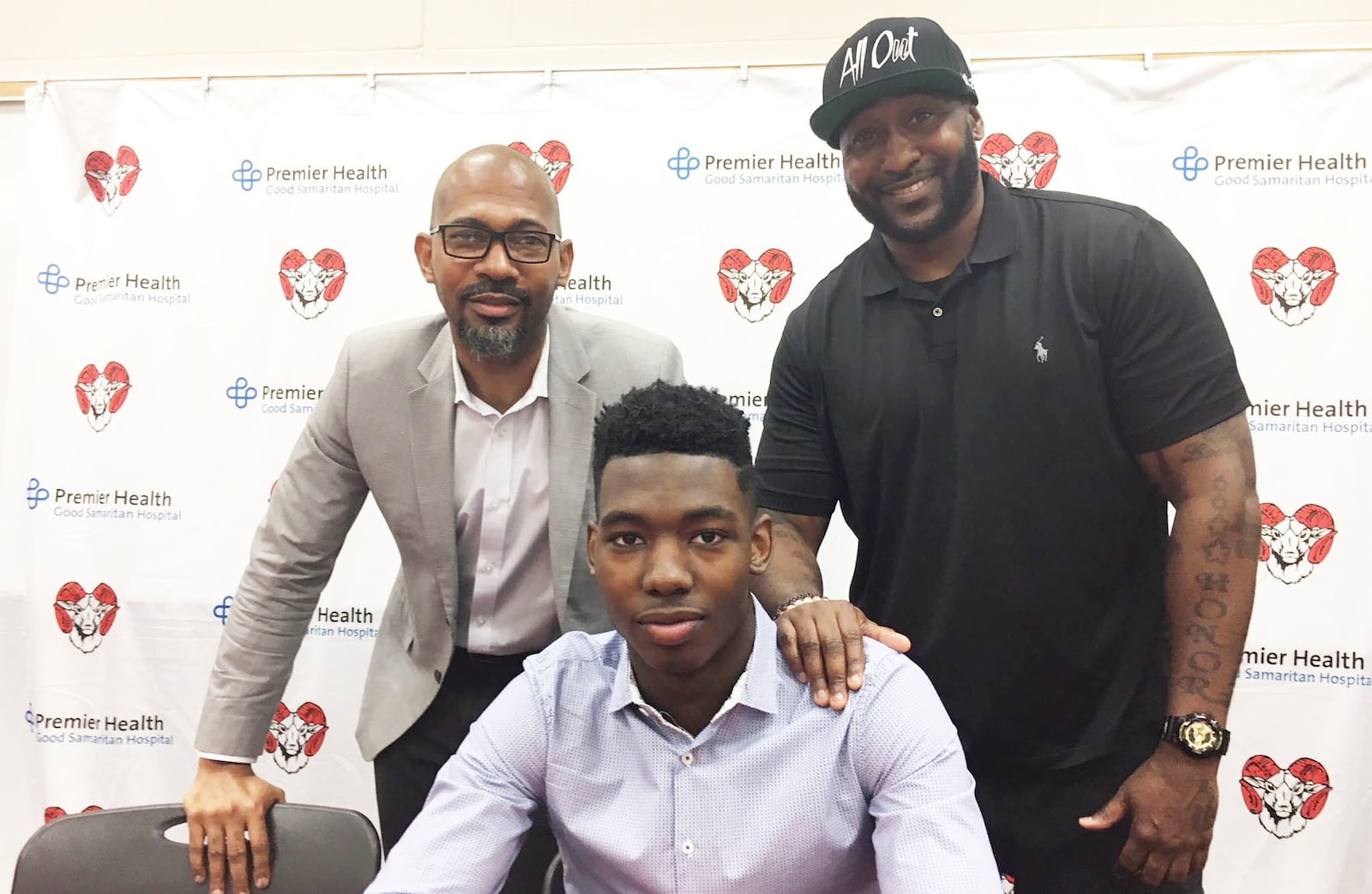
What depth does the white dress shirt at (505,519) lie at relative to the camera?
190 cm

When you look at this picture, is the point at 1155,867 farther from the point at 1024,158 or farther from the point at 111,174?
the point at 111,174

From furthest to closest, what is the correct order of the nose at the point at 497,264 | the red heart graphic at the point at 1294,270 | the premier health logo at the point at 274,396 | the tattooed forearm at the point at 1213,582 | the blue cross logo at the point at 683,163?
1. the premier health logo at the point at 274,396
2. the blue cross logo at the point at 683,163
3. the red heart graphic at the point at 1294,270
4. the nose at the point at 497,264
5. the tattooed forearm at the point at 1213,582

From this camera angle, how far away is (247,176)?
10.6 ft

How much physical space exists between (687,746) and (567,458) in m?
0.69

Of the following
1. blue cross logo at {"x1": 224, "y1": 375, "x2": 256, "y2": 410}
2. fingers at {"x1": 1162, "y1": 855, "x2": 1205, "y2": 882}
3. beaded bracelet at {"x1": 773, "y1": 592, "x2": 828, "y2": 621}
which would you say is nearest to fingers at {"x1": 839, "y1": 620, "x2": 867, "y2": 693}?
beaded bracelet at {"x1": 773, "y1": 592, "x2": 828, "y2": 621}

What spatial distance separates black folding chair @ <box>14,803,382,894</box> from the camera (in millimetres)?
1588

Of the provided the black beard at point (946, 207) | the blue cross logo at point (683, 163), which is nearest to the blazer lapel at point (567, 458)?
the black beard at point (946, 207)

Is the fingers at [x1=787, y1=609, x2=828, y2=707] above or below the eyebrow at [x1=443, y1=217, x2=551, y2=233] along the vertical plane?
below

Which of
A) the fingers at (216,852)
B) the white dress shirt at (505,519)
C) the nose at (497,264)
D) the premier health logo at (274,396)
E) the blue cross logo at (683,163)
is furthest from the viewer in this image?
the premier health logo at (274,396)

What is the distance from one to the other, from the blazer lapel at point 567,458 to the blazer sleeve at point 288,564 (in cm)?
45

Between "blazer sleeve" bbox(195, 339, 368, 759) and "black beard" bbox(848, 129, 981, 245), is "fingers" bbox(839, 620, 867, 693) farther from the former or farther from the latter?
"blazer sleeve" bbox(195, 339, 368, 759)

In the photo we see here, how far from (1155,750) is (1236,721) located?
1.61 meters

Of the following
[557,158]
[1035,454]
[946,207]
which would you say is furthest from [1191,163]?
[557,158]

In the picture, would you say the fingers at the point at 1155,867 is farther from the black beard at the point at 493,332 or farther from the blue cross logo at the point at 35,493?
the blue cross logo at the point at 35,493
